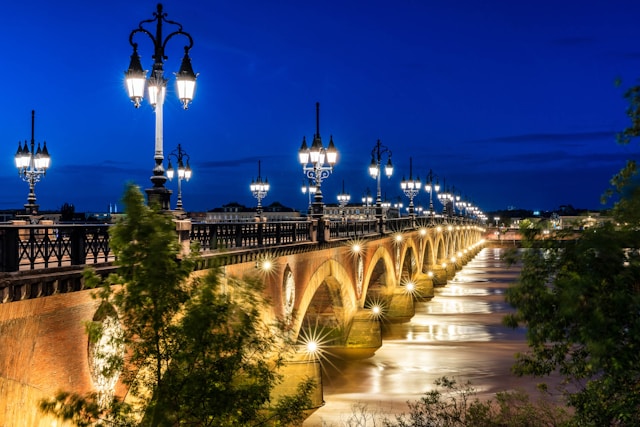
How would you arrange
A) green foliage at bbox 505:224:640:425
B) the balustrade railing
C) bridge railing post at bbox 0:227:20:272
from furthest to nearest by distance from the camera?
the balustrade railing
bridge railing post at bbox 0:227:20:272
green foliage at bbox 505:224:640:425

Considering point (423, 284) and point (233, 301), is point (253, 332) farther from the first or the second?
point (423, 284)

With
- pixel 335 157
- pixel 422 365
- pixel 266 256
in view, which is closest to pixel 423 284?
pixel 422 365

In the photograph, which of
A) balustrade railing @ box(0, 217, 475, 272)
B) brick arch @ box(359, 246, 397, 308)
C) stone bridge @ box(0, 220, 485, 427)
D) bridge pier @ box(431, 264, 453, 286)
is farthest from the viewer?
bridge pier @ box(431, 264, 453, 286)

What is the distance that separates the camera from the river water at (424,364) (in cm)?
2717

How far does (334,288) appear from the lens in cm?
3400

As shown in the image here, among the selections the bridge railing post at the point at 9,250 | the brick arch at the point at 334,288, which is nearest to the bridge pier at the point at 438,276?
the brick arch at the point at 334,288

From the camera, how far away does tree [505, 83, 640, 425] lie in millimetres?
9055

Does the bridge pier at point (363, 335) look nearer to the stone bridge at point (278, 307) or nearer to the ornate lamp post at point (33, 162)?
the stone bridge at point (278, 307)

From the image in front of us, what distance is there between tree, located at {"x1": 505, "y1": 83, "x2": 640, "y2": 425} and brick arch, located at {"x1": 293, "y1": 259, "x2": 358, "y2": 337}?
47.0 feet

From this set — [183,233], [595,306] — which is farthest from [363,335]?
[595,306]

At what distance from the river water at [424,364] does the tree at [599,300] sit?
45.9ft

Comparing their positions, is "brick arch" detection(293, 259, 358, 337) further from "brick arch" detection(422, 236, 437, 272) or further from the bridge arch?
"brick arch" detection(422, 236, 437, 272)

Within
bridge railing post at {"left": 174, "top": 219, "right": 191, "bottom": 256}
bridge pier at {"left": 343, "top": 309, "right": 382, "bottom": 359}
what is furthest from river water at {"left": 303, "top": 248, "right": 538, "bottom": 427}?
bridge railing post at {"left": 174, "top": 219, "right": 191, "bottom": 256}

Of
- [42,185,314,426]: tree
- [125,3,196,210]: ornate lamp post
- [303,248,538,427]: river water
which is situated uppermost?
[125,3,196,210]: ornate lamp post
